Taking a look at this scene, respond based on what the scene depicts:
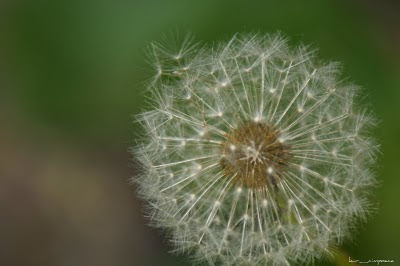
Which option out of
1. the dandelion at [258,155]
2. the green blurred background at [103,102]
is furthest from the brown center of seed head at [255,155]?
the green blurred background at [103,102]

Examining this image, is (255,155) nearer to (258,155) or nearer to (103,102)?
(258,155)

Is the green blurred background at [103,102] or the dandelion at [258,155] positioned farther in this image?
the green blurred background at [103,102]

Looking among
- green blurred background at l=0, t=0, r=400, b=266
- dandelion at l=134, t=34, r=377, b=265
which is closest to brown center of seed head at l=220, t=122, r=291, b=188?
dandelion at l=134, t=34, r=377, b=265

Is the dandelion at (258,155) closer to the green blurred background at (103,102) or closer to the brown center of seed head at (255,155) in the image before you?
the brown center of seed head at (255,155)

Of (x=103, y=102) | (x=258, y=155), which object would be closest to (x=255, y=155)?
(x=258, y=155)

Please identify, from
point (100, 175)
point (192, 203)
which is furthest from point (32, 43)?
point (192, 203)

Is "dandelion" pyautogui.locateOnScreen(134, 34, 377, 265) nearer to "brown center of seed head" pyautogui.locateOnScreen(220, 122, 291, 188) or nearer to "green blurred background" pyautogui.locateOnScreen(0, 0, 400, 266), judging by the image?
"brown center of seed head" pyautogui.locateOnScreen(220, 122, 291, 188)

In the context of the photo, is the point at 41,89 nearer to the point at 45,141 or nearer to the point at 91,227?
the point at 45,141
